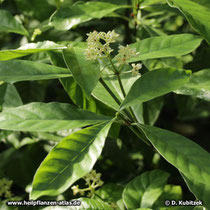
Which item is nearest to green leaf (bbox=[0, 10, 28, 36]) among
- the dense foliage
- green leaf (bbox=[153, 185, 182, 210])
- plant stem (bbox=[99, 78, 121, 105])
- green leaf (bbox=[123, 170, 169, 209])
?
the dense foliage

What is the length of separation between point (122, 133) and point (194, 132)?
5.96 ft

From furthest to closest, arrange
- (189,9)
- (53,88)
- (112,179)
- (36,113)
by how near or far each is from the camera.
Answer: (53,88)
(112,179)
(189,9)
(36,113)

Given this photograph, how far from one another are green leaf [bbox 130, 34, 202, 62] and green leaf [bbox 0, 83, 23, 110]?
0.48m

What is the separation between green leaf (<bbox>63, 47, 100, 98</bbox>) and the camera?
37.3 inches

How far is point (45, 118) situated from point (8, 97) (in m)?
0.39

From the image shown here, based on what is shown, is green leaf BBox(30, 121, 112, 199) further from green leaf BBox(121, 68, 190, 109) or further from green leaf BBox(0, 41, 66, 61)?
green leaf BBox(0, 41, 66, 61)

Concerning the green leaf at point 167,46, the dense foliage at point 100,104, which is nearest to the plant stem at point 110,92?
the dense foliage at point 100,104

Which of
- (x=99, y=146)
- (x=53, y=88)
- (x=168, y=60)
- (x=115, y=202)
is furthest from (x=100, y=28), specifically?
(x=99, y=146)

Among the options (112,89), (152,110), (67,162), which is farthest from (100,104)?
(67,162)

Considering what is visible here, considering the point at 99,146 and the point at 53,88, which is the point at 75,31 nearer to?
the point at 53,88

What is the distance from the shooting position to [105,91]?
1.23 metres

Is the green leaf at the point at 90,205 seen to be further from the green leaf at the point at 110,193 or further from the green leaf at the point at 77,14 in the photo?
the green leaf at the point at 77,14

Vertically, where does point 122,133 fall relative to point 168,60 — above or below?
below

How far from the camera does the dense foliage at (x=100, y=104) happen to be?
0.92 meters
